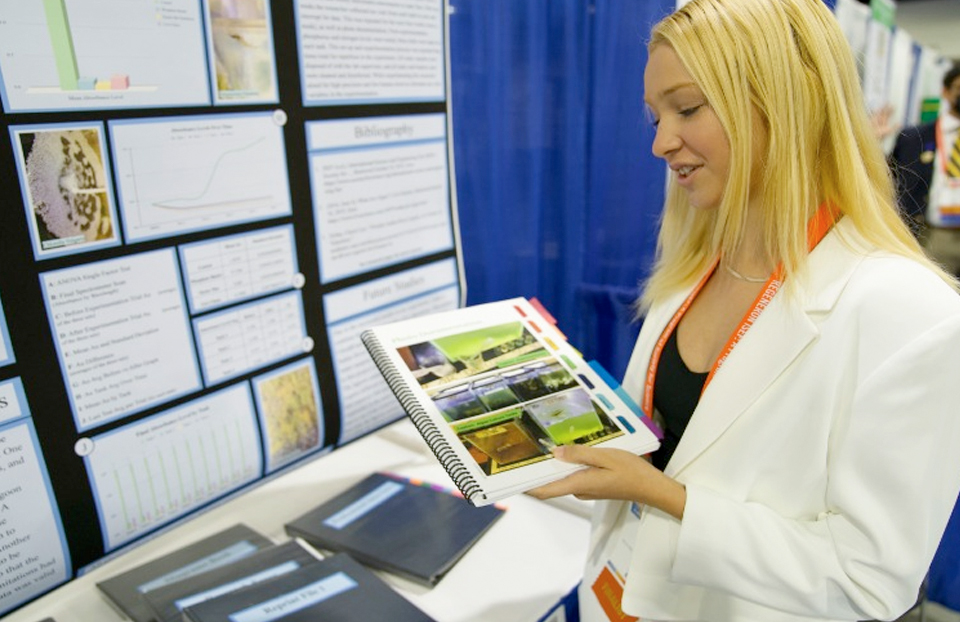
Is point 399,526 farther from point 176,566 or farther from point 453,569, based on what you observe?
point 176,566

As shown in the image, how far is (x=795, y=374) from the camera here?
859mm

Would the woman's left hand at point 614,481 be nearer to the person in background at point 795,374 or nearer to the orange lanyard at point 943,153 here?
the person in background at point 795,374

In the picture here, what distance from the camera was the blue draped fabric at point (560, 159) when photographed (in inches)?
60.0

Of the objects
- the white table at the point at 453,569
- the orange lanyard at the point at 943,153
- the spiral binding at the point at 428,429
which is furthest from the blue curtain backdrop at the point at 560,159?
the orange lanyard at the point at 943,153

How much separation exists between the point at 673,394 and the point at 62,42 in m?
1.01

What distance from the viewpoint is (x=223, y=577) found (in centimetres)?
105

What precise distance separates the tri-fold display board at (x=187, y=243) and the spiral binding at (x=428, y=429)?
330mm

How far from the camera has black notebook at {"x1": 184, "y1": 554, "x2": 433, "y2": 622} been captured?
94 centimetres

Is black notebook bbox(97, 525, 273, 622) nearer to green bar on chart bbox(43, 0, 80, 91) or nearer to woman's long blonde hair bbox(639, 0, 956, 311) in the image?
green bar on chart bbox(43, 0, 80, 91)

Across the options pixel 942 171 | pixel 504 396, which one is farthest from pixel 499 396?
pixel 942 171

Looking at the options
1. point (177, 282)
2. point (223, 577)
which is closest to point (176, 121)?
point (177, 282)

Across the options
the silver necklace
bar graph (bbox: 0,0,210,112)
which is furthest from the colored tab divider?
bar graph (bbox: 0,0,210,112)

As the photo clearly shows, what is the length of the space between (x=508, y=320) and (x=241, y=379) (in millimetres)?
503

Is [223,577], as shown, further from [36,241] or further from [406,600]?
[36,241]
